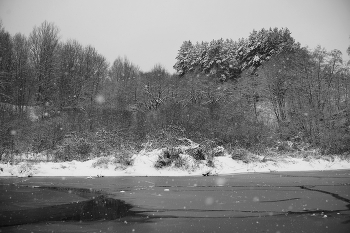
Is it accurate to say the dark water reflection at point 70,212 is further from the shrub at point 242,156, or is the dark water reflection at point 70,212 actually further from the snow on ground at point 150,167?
the shrub at point 242,156

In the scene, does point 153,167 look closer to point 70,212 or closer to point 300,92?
point 70,212

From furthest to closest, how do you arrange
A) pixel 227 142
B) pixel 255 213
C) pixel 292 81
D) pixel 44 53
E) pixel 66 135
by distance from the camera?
pixel 44 53, pixel 292 81, pixel 227 142, pixel 66 135, pixel 255 213

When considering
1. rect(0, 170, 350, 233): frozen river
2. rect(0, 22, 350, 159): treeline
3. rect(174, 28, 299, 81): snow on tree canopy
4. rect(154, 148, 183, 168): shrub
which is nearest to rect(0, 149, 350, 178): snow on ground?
rect(154, 148, 183, 168): shrub

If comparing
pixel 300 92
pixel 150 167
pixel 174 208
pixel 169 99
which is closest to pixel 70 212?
pixel 174 208

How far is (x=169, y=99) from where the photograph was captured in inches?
1114

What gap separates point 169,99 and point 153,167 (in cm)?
1327

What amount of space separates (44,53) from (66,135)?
22337mm

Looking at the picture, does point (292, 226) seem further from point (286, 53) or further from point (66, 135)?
point (286, 53)

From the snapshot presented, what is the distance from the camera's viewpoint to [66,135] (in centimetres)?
2052

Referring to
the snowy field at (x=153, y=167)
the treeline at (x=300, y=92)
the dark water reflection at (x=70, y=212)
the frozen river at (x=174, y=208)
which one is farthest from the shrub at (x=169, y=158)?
the treeline at (x=300, y=92)

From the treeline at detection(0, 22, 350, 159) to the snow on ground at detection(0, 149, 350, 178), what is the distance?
2.12 meters

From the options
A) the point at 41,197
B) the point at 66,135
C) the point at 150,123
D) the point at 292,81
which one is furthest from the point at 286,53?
the point at 41,197

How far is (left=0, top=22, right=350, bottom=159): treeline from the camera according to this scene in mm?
20781

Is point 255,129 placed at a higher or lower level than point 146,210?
higher
